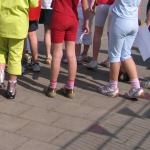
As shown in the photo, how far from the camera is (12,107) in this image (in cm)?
542

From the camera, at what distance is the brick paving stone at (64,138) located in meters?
4.54

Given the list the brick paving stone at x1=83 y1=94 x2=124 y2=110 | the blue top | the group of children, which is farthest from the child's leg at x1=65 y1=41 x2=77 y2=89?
the blue top

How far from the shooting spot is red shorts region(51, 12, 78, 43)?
5590mm

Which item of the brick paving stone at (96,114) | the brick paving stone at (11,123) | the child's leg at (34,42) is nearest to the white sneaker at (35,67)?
the child's leg at (34,42)

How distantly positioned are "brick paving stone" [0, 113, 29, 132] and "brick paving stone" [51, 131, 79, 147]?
457 mm

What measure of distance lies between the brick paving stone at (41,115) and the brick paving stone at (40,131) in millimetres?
143

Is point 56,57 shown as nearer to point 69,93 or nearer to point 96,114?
point 69,93

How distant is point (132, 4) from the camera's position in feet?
18.4

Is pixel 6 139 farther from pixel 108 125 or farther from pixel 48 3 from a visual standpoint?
pixel 48 3

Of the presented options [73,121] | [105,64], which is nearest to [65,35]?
[73,121]

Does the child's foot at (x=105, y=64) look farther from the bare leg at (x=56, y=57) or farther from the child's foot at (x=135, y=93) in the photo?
the bare leg at (x=56, y=57)

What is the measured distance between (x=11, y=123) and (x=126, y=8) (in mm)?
1905

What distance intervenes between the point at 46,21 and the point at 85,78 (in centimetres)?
103

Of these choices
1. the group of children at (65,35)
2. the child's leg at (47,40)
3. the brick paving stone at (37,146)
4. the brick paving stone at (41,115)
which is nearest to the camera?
the brick paving stone at (37,146)
